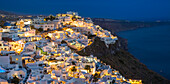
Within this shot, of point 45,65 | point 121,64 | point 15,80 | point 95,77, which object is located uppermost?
point 45,65

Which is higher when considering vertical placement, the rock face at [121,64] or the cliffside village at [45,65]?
the cliffside village at [45,65]

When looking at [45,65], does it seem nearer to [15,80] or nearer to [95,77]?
[15,80]

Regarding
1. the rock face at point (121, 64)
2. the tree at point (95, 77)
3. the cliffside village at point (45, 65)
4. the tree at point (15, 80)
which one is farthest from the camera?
the rock face at point (121, 64)

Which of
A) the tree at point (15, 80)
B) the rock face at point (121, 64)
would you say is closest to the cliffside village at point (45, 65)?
the tree at point (15, 80)

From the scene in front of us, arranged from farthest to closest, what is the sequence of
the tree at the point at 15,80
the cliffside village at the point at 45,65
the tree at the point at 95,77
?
the tree at the point at 95,77
the cliffside village at the point at 45,65
the tree at the point at 15,80

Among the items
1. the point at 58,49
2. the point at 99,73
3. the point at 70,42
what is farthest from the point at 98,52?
the point at 99,73

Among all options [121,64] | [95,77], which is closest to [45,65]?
[95,77]

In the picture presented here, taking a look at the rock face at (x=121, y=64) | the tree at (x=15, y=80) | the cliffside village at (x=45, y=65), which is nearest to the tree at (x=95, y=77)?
the cliffside village at (x=45, y=65)

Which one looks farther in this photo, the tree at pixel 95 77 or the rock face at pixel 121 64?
the rock face at pixel 121 64

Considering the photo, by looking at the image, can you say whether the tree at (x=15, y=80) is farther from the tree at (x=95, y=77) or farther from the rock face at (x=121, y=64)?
the rock face at (x=121, y=64)

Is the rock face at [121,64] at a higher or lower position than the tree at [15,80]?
lower

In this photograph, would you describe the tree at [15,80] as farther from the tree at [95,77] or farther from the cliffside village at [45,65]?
the tree at [95,77]
